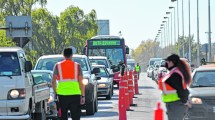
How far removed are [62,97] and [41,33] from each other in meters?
62.8

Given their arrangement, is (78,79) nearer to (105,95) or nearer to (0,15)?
(105,95)

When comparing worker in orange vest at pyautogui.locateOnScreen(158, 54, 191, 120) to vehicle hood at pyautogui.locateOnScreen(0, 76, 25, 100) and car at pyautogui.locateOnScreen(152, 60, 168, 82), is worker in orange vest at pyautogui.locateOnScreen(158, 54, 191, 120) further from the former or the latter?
car at pyautogui.locateOnScreen(152, 60, 168, 82)

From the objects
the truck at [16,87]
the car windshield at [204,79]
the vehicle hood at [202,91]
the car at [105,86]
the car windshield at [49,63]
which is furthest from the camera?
the car at [105,86]

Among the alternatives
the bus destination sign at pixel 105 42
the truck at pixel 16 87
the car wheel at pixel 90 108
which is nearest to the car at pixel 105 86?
the car wheel at pixel 90 108

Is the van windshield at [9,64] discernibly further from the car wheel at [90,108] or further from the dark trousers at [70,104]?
the car wheel at [90,108]

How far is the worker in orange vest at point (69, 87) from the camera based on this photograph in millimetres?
15531

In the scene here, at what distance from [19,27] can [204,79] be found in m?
18.9

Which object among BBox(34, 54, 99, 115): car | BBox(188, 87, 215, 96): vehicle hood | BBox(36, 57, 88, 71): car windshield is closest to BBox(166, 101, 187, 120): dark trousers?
BBox(188, 87, 215, 96): vehicle hood

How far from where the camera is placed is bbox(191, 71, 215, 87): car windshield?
19875 mm

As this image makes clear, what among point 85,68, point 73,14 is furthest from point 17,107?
point 73,14

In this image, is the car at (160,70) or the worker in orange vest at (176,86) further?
the car at (160,70)

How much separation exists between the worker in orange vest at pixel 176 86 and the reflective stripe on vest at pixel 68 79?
2.16m

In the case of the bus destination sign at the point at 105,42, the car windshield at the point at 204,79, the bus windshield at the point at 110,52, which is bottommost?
the car windshield at the point at 204,79

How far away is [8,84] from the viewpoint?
17.0m
